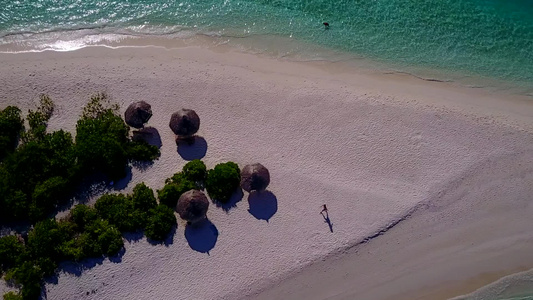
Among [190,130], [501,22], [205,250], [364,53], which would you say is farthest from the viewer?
[501,22]

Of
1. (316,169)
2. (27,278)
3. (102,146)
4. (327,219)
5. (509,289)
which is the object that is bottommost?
(509,289)

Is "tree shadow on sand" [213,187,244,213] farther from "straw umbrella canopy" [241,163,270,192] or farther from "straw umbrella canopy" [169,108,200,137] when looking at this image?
"straw umbrella canopy" [169,108,200,137]

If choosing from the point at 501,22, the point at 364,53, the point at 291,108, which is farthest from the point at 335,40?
the point at 501,22

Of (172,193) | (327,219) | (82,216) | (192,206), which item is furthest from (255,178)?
(82,216)

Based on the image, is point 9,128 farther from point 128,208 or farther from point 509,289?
point 509,289

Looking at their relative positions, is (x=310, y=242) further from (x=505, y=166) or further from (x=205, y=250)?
(x=505, y=166)

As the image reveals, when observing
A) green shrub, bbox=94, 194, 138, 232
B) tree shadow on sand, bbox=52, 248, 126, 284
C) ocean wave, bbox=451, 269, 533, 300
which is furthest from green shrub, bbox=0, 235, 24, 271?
ocean wave, bbox=451, 269, 533, 300

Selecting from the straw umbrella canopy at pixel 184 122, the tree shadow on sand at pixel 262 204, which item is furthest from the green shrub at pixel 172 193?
the tree shadow on sand at pixel 262 204
